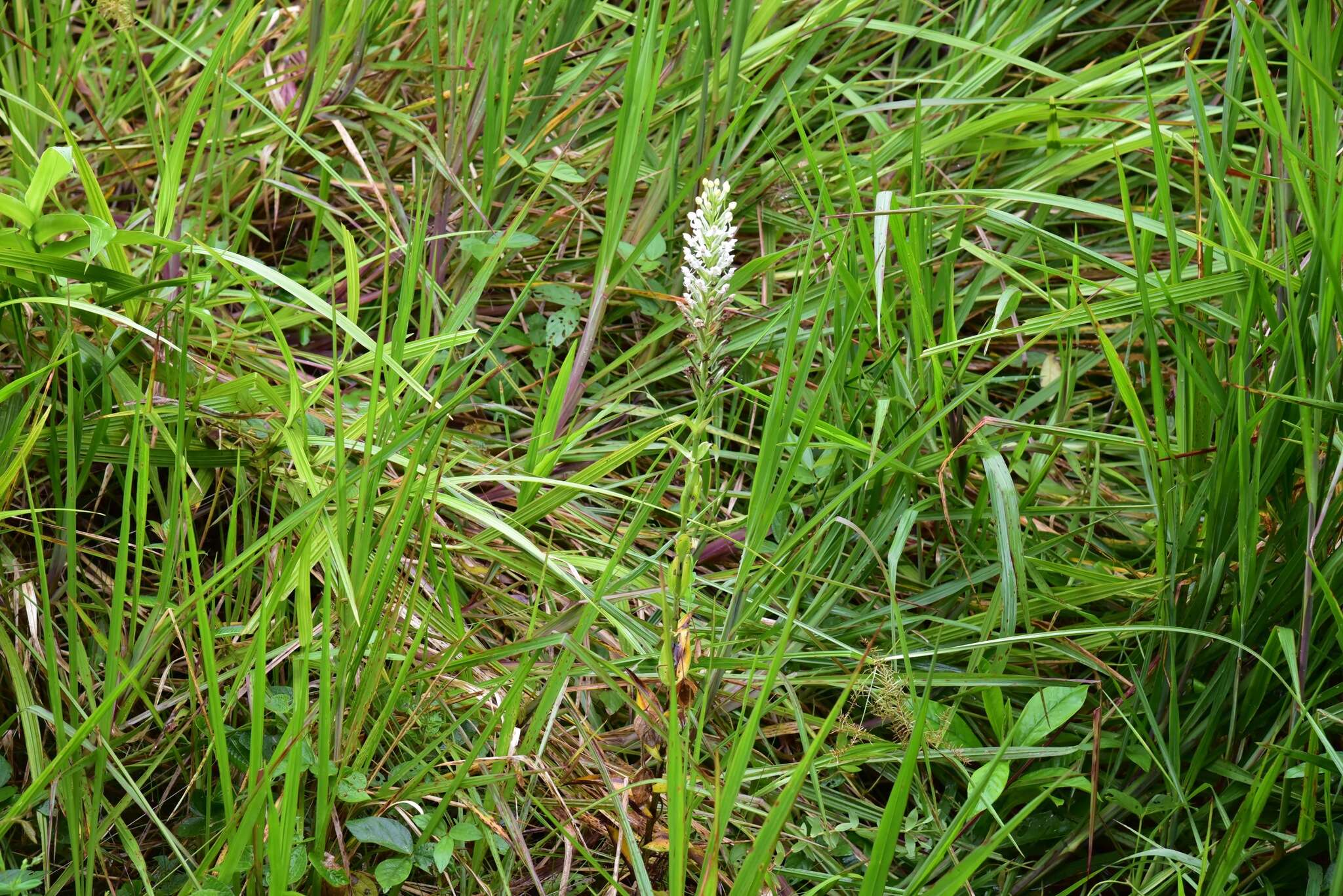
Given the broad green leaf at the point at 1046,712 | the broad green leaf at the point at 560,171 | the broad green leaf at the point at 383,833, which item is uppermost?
the broad green leaf at the point at 560,171

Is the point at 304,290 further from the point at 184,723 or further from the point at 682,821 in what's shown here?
the point at 682,821

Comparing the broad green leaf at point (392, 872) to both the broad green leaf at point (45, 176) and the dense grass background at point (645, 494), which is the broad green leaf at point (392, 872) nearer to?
the dense grass background at point (645, 494)

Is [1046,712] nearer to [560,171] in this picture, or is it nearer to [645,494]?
[645,494]

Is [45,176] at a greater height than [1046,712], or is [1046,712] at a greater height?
[45,176]

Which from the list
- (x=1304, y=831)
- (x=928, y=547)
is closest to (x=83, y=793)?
(x=928, y=547)

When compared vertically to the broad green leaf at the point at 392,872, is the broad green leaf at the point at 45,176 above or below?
above

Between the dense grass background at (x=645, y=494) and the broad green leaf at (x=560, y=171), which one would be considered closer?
the dense grass background at (x=645, y=494)

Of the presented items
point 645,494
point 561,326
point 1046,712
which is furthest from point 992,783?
point 561,326

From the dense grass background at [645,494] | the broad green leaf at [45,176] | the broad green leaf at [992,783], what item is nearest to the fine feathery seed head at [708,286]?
the dense grass background at [645,494]
